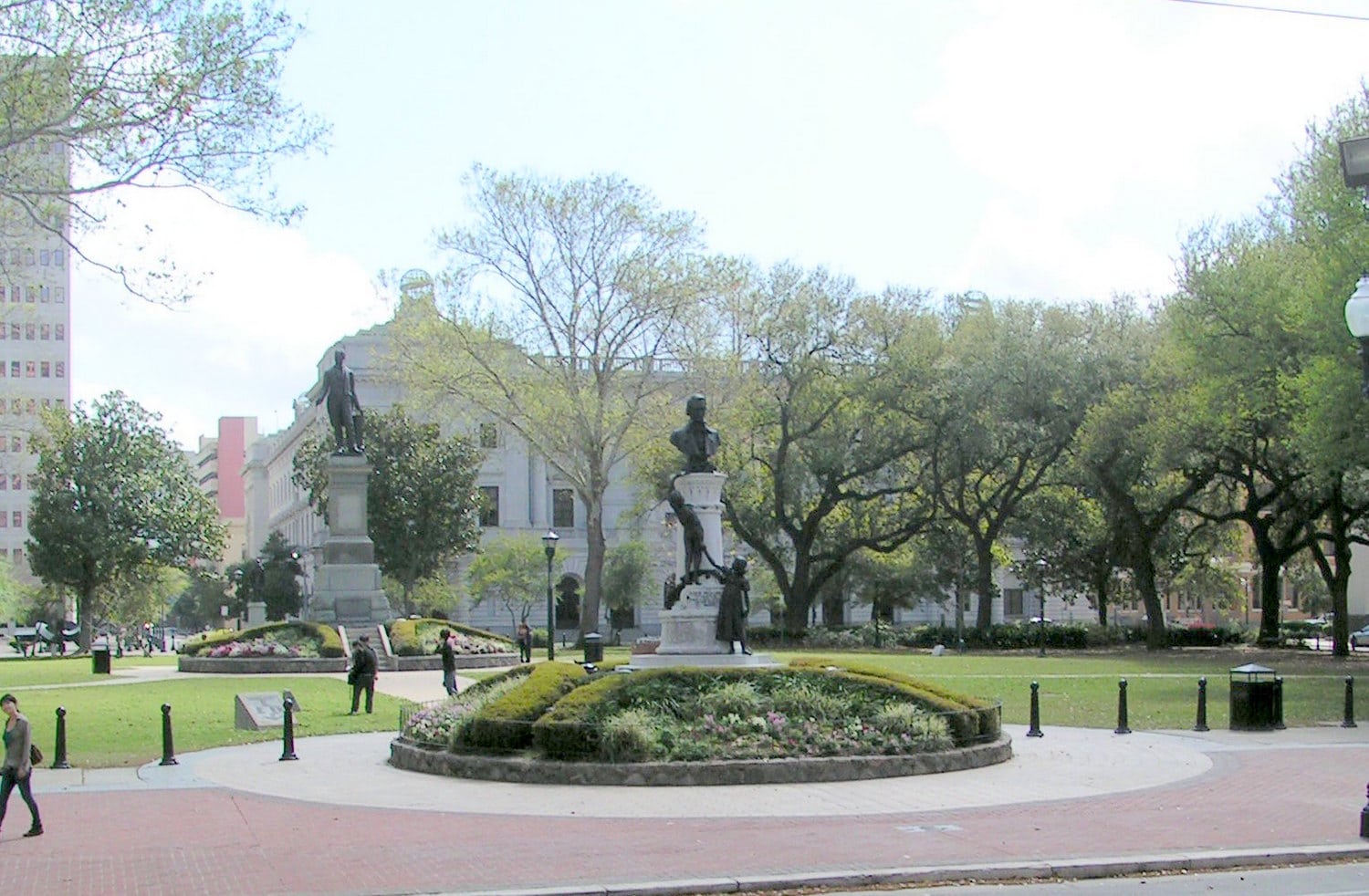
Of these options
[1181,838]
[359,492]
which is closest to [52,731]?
[1181,838]

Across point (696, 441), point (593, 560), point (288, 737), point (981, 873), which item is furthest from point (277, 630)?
point (981, 873)

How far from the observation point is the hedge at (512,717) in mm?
16953

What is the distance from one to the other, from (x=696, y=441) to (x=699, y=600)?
2335 mm

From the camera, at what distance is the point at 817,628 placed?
196 feet

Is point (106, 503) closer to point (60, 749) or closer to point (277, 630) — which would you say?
point (277, 630)

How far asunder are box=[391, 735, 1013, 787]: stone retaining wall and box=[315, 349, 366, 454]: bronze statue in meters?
29.9

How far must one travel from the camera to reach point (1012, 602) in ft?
323

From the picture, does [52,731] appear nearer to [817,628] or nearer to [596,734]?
[596,734]

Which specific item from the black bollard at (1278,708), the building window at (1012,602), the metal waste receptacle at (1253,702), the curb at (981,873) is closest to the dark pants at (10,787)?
the curb at (981,873)

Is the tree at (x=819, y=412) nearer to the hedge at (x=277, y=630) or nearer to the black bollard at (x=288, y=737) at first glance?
the hedge at (x=277, y=630)

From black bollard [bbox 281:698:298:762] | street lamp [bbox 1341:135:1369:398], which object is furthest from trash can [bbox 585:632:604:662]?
street lamp [bbox 1341:135:1369:398]

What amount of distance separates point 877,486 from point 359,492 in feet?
89.9

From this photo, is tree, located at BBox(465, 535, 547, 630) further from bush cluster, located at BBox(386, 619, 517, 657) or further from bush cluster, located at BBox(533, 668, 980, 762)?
bush cluster, located at BBox(533, 668, 980, 762)

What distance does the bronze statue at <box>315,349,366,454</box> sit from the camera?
45844mm
